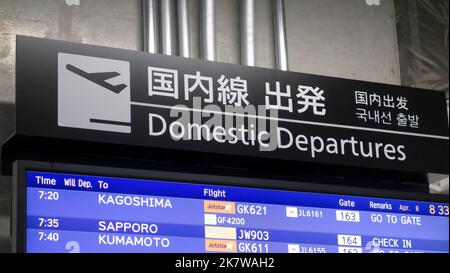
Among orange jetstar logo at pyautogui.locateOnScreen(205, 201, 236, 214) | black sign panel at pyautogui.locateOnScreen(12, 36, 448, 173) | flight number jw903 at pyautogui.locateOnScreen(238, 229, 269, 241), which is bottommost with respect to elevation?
flight number jw903 at pyautogui.locateOnScreen(238, 229, 269, 241)

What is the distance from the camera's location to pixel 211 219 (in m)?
5.06

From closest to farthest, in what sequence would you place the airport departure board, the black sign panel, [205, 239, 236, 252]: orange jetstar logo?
the airport departure board
the black sign panel
[205, 239, 236, 252]: orange jetstar logo

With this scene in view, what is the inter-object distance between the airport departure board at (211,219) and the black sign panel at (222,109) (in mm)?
Answer: 183

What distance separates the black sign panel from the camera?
4.90 meters

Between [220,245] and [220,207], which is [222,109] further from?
[220,245]

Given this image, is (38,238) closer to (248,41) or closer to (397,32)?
(248,41)

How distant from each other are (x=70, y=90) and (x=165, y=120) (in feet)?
1.41

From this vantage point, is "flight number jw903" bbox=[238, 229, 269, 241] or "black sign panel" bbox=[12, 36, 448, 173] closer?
"black sign panel" bbox=[12, 36, 448, 173]

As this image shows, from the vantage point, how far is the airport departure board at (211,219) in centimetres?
479

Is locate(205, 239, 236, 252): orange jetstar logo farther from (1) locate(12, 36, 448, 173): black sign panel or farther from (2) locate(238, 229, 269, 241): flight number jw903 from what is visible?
(1) locate(12, 36, 448, 173): black sign panel

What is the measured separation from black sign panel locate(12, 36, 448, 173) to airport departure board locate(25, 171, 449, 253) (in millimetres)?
183

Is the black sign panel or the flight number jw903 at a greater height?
the black sign panel

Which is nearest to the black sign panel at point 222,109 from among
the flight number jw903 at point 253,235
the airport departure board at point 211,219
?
the airport departure board at point 211,219

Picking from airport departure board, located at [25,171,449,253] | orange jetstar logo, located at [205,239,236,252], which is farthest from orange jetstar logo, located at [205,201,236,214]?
orange jetstar logo, located at [205,239,236,252]
